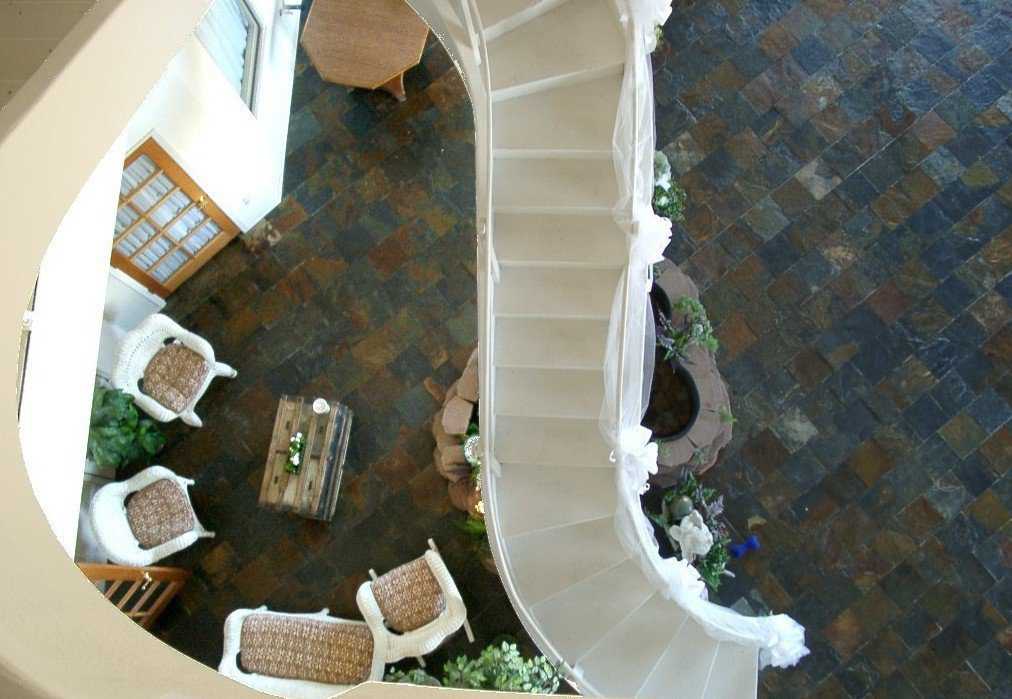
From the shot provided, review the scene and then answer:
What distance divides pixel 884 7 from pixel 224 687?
268 inches

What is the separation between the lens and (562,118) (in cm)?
495

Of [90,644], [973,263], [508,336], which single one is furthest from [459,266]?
[90,644]

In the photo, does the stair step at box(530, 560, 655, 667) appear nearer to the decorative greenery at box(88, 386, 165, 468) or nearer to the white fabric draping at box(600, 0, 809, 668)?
the white fabric draping at box(600, 0, 809, 668)

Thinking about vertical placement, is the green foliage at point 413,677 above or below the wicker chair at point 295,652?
below

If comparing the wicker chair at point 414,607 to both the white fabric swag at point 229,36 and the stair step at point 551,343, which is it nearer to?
the stair step at point 551,343

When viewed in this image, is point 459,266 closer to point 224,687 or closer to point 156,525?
point 156,525

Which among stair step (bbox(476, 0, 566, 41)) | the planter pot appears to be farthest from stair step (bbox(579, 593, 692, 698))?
stair step (bbox(476, 0, 566, 41))

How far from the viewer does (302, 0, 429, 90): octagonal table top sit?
6242 millimetres

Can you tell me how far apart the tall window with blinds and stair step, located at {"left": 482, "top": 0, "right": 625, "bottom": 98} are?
6.55 feet

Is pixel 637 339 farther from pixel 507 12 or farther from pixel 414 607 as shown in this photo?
pixel 414 607

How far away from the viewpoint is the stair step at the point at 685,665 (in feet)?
16.8

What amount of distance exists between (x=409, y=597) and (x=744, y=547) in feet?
7.77

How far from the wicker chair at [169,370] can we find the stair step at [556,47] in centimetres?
286

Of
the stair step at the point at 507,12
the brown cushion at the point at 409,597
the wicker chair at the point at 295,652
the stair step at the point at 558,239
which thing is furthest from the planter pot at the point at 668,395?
the wicker chair at the point at 295,652
